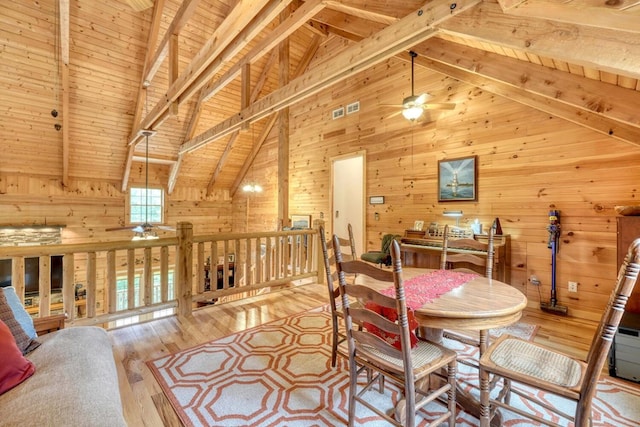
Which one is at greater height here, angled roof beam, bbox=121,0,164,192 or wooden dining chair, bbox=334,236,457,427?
angled roof beam, bbox=121,0,164,192

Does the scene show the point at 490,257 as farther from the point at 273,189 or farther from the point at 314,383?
the point at 273,189

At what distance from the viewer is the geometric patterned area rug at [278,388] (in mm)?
1724

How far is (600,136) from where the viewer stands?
10.4 ft

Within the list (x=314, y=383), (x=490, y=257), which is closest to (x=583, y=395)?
(x=490, y=257)

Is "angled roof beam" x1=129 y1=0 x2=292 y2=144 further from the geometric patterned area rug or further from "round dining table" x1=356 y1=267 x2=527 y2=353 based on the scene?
the geometric patterned area rug

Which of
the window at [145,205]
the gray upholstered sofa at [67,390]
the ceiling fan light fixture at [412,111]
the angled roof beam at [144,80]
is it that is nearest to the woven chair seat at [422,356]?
the gray upholstered sofa at [67,390]

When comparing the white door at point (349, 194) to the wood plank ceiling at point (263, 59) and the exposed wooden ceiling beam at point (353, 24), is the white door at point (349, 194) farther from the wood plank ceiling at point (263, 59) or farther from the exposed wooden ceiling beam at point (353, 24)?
the exposed wooden ceiling beam at point (353, 24)

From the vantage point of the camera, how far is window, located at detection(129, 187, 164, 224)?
7707mm

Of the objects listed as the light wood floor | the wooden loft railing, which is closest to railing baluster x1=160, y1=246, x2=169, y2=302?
the wooden loft railing

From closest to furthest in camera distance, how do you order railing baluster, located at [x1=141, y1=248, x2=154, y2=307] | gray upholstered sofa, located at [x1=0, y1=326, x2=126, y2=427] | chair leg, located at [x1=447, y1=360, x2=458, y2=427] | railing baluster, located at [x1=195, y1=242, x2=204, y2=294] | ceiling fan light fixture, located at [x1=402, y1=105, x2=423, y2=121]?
gray upholstered sofa, located at [x1=0, y1=326, x2=126, y2=427]
chair leg, located at [x1=447, y1=360, x2=458, y2=427]
railing baluster, located at [x1=141, y1=248, x2=154, y2=307]
railing baluster, located at [x1=195, y1=242, x2=204, y2=294]
ceiling fan light fixture, located at [x1=402, y1=105, x2=423, y2=121]

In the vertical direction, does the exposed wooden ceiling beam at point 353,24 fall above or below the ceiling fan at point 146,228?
above

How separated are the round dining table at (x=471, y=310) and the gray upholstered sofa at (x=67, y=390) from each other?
1.43m

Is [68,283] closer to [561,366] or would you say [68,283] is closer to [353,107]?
[561,366]

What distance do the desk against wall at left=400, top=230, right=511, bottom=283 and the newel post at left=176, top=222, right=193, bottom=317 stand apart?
2867 millimetres
